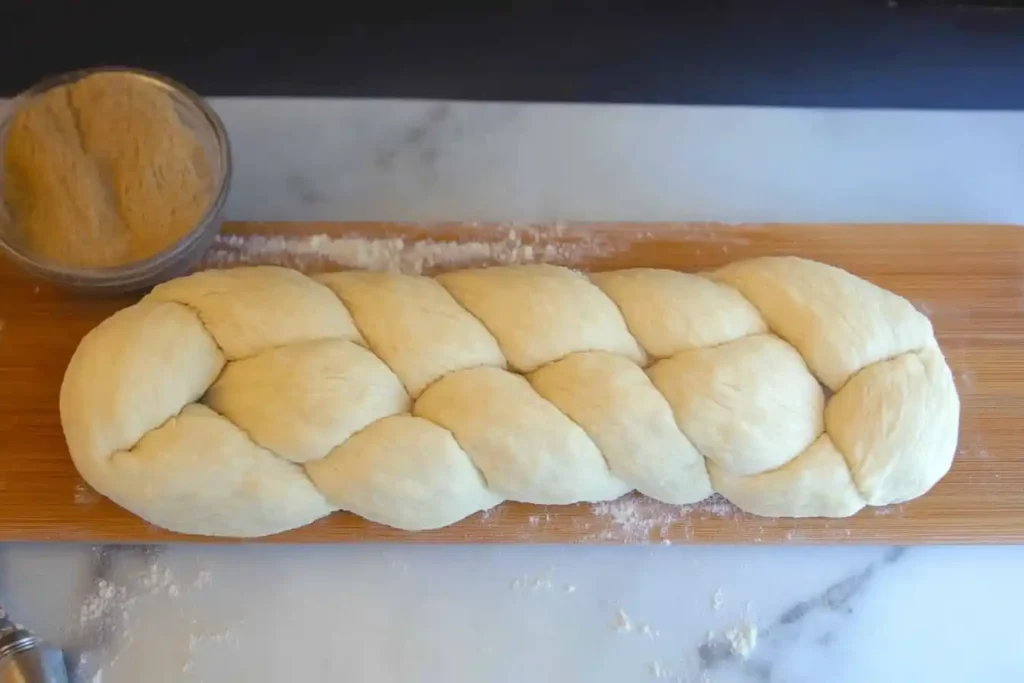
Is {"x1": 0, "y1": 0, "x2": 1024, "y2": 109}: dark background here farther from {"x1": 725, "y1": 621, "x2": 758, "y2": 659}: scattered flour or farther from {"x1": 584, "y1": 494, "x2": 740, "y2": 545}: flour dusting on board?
{"x1": 725, "y1": 621, "x2": 758, "y2": 659}: scattered flour

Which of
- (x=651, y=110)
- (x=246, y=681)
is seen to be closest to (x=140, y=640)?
(x=246, y=681)

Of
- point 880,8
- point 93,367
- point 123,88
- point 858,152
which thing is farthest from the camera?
point 858,152

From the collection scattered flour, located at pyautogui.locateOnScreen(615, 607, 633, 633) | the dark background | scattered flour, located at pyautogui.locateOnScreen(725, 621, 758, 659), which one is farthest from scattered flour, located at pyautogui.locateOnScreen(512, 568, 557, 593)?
the dark background

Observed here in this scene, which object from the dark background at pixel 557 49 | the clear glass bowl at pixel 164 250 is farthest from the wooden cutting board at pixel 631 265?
the dark background at pixel 557 49

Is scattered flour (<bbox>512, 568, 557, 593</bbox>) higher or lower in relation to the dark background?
lower

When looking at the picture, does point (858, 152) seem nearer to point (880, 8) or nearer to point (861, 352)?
point (880, 8)

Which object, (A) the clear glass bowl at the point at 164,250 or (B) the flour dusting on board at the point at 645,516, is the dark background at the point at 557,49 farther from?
(B) the flour dusting on board at the point at 645,516
